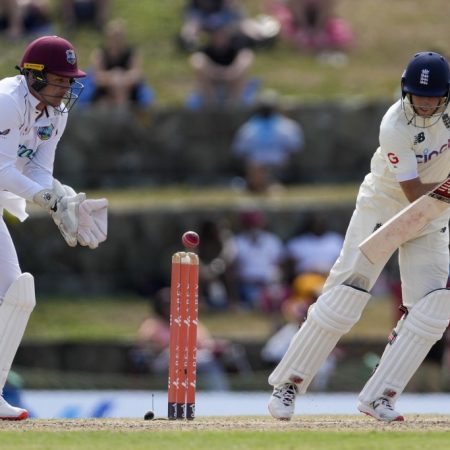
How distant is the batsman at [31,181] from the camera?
805 cm

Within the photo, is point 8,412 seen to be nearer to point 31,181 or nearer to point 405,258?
A: point 31,181

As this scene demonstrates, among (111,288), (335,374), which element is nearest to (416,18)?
(111,288)

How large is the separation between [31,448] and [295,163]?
11.1 meters

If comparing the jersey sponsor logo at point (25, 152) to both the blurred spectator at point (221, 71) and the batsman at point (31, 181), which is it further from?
the blurred spectator at point (221, 71)

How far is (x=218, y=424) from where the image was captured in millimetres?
8227

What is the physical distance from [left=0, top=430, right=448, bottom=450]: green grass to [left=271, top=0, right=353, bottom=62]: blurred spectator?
12600 millimetres

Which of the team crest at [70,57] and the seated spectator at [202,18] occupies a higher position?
the seated spectator at [202,18]

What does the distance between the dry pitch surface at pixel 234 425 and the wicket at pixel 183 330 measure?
0.18m

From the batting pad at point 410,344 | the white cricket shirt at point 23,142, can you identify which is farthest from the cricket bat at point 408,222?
the white cricket shirt at point 23,142

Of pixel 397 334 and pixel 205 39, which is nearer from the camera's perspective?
pixel 397 334

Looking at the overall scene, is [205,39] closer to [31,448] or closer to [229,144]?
[229,144]

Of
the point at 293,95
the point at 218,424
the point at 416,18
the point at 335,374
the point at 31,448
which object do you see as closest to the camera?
the point at 31,448

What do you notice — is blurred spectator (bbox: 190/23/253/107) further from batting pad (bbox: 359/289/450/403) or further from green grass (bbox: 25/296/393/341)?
batting pad (bbox: 359/289/450/403)

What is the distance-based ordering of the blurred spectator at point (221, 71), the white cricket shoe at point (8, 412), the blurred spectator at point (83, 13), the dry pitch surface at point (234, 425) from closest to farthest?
the dry pitch surface at point (234, 425) < the white cricket shoe at point (8, 412) < the blurred spectator at point (221, 71) < the blurred spectator at point (83, 13)
